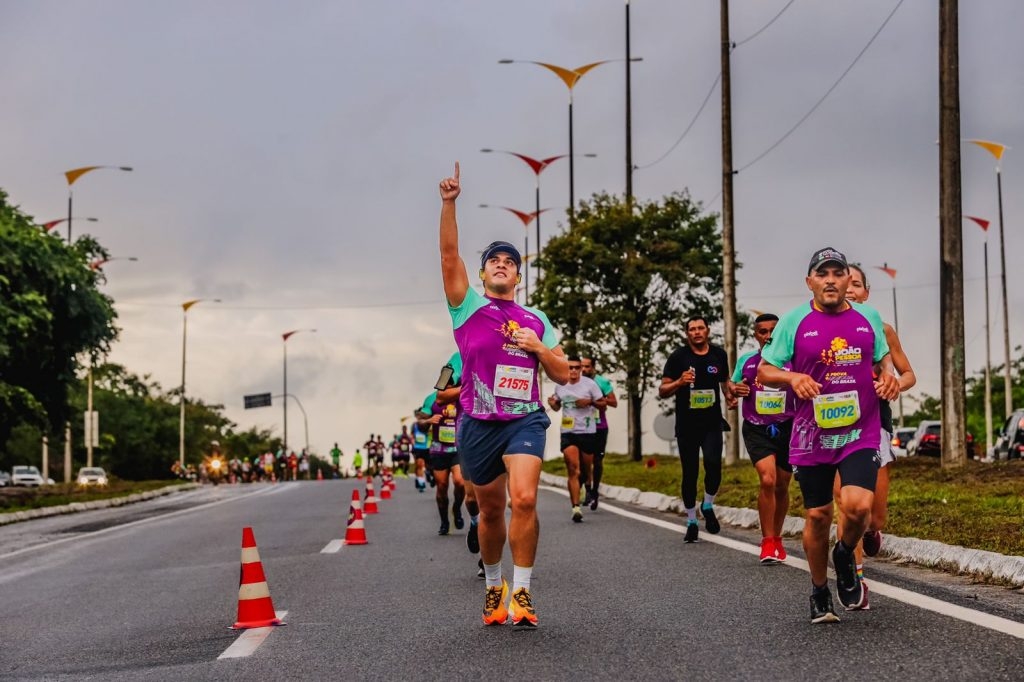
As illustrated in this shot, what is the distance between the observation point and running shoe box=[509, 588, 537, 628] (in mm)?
7719

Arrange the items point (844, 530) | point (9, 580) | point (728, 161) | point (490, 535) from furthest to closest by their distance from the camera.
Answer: point (728, 161) → point (9, 580) → point (490, 535) → point (844, 530)

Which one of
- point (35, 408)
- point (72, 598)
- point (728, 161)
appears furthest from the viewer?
point (35, 408)

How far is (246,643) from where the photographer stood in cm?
797

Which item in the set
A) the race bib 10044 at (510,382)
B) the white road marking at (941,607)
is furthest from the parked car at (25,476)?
the race bib 10044 at (510,382)

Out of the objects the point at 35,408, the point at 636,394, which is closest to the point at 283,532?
the point at 35,408

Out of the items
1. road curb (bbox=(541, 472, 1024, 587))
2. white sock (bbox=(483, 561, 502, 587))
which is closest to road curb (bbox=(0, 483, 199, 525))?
road curb (bbox=(541, 472, 1024, 587))

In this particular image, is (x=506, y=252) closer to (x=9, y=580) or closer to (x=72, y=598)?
(x=72, y=598)

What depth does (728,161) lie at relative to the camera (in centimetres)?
3078

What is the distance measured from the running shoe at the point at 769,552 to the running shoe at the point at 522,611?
12.3ft

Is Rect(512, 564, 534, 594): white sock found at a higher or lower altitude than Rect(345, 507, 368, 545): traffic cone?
higher

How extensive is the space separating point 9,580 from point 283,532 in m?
5.34

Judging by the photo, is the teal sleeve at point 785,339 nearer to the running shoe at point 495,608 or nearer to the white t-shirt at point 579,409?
the running shoe at point 495,608

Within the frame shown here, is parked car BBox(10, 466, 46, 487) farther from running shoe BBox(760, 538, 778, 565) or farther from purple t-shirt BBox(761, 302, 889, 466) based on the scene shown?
purple t-shirt BBox(761, 302, 889, 466)

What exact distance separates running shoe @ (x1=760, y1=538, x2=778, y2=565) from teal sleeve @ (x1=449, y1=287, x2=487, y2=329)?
423cm
